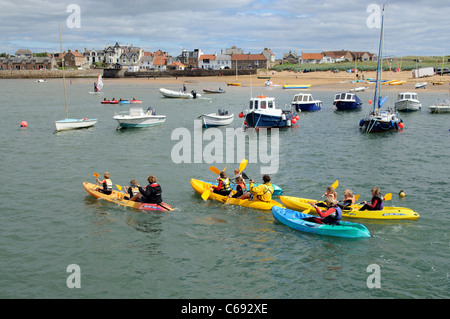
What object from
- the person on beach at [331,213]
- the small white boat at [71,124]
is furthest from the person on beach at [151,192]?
the small white boat at [71,124]

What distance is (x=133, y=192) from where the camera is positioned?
17.7 m

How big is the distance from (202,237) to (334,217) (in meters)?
4.72

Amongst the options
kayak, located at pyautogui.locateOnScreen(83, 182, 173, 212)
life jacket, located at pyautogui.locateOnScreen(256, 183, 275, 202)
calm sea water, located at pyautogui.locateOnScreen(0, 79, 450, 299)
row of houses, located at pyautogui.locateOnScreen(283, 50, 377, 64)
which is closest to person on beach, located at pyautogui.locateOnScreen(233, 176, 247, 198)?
calm sea water, located at pyautogui.locateOnScreen(0, 79, 450, 299)

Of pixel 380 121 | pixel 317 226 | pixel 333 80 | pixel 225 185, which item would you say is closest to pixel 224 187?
pixel 225 185

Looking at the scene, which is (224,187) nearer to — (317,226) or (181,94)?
(317,226)

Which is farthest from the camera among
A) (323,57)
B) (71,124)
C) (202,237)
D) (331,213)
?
(323,57)

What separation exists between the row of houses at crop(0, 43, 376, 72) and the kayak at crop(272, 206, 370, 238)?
448 ft

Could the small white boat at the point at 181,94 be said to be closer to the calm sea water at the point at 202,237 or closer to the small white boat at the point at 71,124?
the small white boat at the point at 71,124

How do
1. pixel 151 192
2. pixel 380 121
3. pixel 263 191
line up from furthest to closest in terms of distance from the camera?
pixel 380 121, pixel 263 191, pixel 151 192

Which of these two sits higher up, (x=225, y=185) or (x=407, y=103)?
(x=407, y=103)

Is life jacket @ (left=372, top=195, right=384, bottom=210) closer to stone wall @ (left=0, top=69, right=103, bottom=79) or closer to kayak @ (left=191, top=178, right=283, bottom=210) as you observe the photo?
kayak @ (left=191, top=178, right=283, bottom=210)

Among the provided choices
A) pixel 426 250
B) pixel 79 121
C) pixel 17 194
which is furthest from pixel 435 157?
pixel 79 121

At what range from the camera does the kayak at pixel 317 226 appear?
47.4 feet

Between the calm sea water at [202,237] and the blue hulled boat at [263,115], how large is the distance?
382 inches
